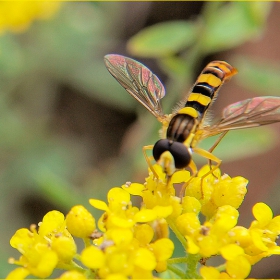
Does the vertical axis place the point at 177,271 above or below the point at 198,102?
below

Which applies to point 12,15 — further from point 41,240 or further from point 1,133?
point 41,240

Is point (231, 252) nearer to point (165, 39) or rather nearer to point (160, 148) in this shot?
→ point (160, 148)

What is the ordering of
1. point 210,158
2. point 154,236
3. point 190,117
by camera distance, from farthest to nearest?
point 190,117 < point 210,158 < point 154,236

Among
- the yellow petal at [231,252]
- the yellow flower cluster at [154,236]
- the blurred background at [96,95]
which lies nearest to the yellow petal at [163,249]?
the yellow flower cluster at [154,236]

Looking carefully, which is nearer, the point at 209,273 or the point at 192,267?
the point at 209,273

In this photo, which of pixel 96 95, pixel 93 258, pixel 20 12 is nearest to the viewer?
pixel 93 258

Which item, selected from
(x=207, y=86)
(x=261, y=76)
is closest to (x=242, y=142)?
(x=261, y=76)
